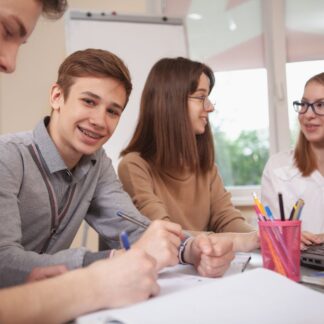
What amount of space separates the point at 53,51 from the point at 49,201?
1.72 meters

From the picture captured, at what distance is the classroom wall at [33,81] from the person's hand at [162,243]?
180 cm

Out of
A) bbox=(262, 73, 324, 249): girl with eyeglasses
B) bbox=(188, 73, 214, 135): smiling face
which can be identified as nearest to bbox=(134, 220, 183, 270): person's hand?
bbox=(188, 73, 214, 135): smiling face

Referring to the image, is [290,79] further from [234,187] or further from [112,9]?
[112,9]

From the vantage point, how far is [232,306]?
54 cm

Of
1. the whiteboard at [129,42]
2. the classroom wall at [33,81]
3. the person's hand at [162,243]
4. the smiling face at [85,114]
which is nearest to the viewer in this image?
the person's hand at [162,243]

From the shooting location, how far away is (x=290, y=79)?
9.41 feet

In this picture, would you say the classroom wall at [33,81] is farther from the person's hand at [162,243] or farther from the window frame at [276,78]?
the person's hand at [162,243]

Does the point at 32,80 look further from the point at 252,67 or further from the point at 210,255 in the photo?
the point at 210,255

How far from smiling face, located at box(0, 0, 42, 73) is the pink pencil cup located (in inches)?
22.0

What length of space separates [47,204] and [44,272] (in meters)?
0.37

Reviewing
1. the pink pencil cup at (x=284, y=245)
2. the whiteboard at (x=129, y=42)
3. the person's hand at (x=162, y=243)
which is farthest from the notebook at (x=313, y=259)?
the whiteboard at (x=129, y=42)

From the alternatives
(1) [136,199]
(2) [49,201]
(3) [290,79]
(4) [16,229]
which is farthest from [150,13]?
(4) [16,229]

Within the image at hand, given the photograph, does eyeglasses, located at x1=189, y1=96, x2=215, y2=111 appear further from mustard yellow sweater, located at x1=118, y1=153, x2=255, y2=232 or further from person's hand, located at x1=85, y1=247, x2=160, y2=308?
person's hand, located at x1=85, y1=247, x2=160, y2=308

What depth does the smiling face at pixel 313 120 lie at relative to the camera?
1.86 m
